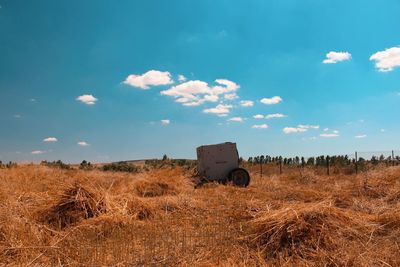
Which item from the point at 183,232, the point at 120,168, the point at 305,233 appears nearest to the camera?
the point at 305,233

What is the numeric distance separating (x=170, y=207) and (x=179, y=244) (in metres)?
3.28

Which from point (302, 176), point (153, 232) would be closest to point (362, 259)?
point (153, 232)

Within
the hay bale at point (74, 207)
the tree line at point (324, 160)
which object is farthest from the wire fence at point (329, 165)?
the hay bale at point (74, 207)

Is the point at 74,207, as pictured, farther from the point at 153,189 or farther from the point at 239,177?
the point at 239,177

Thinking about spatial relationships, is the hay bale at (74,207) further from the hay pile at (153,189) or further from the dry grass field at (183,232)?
the hay pile at (153,189)

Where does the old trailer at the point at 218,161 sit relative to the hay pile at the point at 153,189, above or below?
above

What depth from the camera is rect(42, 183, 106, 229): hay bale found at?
311 inches

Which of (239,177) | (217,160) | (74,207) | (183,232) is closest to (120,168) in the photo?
(217,160)

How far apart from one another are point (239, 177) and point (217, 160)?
1095mm

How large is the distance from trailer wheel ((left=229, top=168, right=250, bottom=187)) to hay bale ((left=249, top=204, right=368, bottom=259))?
881 centimetres

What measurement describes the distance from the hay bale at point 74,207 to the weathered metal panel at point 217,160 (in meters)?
7.74

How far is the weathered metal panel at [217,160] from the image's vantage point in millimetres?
15969

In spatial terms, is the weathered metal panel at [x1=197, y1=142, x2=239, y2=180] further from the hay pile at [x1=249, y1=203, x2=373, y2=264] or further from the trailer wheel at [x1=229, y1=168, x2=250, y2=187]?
the hay pile at [x1=249, y1=203, x2=373, y2=264]

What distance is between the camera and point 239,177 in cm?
1569
